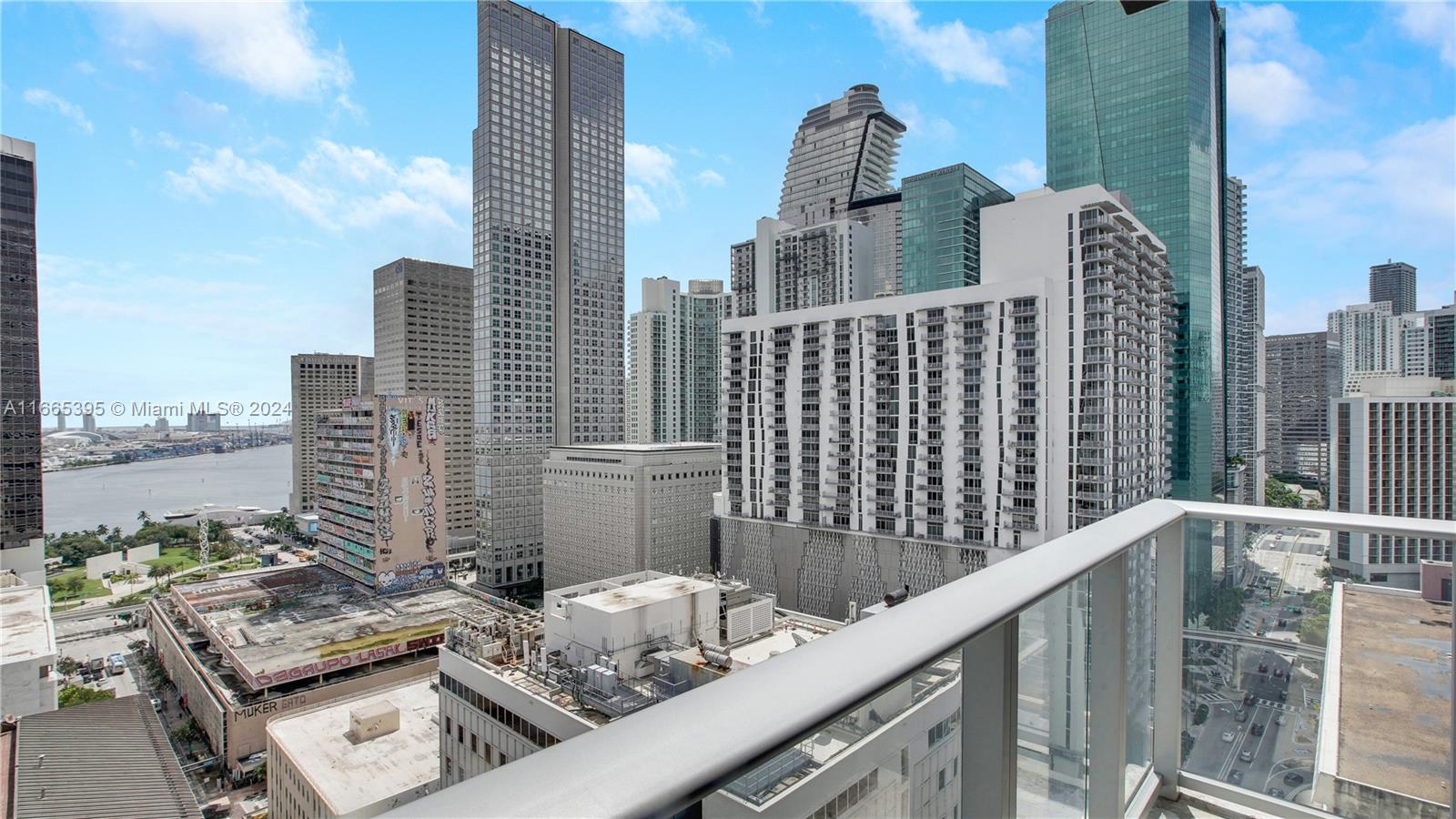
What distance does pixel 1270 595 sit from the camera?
1272mm

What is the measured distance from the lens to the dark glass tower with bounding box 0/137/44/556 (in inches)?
608

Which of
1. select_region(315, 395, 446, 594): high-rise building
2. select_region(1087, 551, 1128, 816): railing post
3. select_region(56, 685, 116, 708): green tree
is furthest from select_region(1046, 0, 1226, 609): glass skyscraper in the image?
select_region(56, 685, 116, 708): green tree

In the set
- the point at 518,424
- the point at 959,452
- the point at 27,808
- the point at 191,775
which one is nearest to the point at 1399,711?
the point at 27,808

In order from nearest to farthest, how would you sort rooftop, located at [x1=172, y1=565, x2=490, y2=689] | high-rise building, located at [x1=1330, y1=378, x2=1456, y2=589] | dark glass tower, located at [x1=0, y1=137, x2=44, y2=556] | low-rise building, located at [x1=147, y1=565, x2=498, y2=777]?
high-rise building, located at [x1=1330, y1=378, x2=1456, y2=589], low-rise building, located at [x1=147, y1=565, x2=498, y2=777], rooftop, located at [x1=172, y1=565, x2=490, y2=689], dark glass tower, located at [x1=0, y1=137, x2=44, y2=556]

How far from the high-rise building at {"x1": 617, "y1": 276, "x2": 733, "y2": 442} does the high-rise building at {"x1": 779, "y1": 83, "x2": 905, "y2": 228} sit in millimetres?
10419

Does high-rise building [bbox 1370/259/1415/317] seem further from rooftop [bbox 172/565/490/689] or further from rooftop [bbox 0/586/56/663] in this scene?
rooftop [bbox 0/586/56/663]

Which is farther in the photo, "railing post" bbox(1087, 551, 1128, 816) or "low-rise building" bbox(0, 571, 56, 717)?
"low-rise building" bbox(0, 571, 56, 717)

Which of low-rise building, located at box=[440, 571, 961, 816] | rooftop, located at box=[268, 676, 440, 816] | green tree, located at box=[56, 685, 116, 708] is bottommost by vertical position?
green tree, located at box=[56, 685, 116, 708]

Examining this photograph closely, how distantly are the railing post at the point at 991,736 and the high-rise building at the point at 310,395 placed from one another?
34.1 m

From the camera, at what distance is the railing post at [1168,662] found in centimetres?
123

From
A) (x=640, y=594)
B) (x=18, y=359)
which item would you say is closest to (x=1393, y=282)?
(x=640, y=594)

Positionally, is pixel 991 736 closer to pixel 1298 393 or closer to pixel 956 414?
pixel 956 414

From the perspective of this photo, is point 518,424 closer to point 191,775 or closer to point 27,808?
point 191,775

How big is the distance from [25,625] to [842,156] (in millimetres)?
37251
